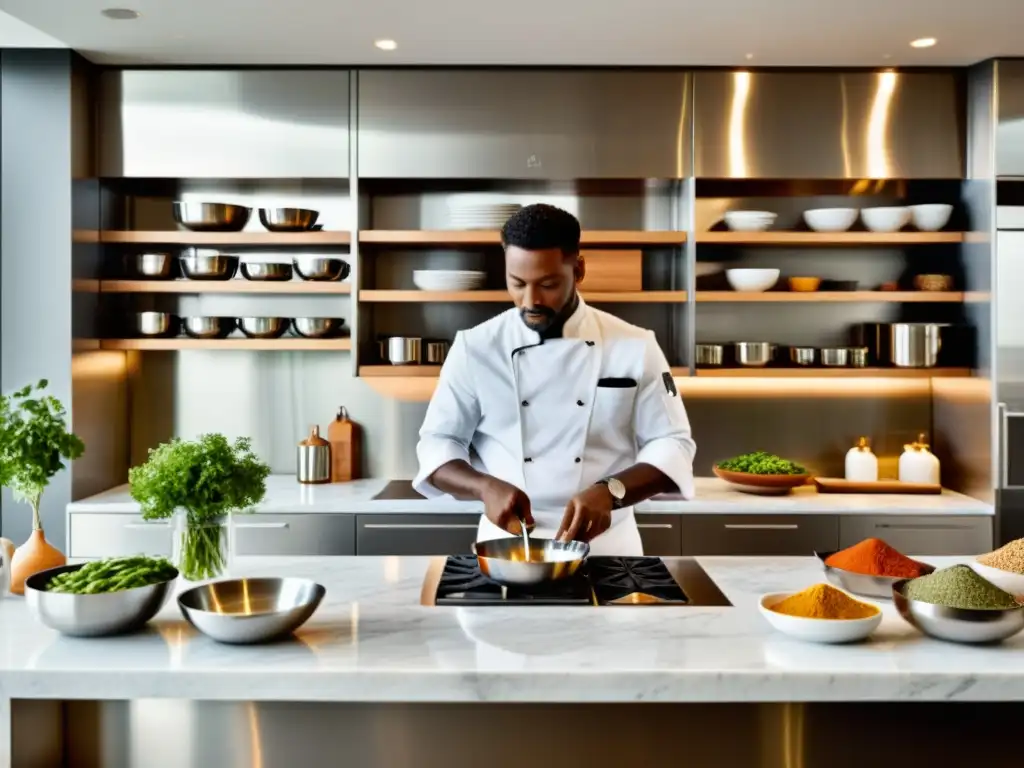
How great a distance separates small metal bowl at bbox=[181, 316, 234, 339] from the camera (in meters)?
4.21

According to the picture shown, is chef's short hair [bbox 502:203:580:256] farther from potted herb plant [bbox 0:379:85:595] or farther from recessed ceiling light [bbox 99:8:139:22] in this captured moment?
recessed ceiling light [bbox 99:8:139:22]

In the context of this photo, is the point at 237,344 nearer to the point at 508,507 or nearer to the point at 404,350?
the point at 404,350

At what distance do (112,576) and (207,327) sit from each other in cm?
249

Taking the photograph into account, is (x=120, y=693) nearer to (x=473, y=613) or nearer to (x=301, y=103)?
(x=473, y=613)

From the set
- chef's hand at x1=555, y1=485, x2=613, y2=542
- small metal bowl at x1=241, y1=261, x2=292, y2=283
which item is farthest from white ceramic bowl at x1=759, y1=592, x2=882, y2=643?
small metal bowl at x1=241, y1=261, x2=292, y2=283

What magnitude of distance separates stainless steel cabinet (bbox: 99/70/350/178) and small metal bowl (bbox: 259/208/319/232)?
0.15 metres

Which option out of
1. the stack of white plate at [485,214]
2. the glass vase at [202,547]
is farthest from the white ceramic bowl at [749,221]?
the glass vase at [202,547]

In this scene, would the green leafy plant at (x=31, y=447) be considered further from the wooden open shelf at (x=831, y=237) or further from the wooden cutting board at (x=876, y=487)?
the wooden cutting board at (x=876, y=487)

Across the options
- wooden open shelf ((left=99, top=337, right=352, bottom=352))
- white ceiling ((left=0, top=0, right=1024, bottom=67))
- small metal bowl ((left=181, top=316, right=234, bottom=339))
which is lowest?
wooden open shelf ((left=99, top=337, right=352, bottom=352))

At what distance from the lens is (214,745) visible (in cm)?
188

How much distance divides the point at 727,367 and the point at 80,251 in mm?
2780

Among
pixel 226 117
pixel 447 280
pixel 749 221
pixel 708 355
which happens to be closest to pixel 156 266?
pixel 226 117

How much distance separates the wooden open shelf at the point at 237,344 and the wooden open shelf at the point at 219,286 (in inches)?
8.5

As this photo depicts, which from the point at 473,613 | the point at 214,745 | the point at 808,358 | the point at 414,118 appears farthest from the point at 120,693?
the point at 808,358
